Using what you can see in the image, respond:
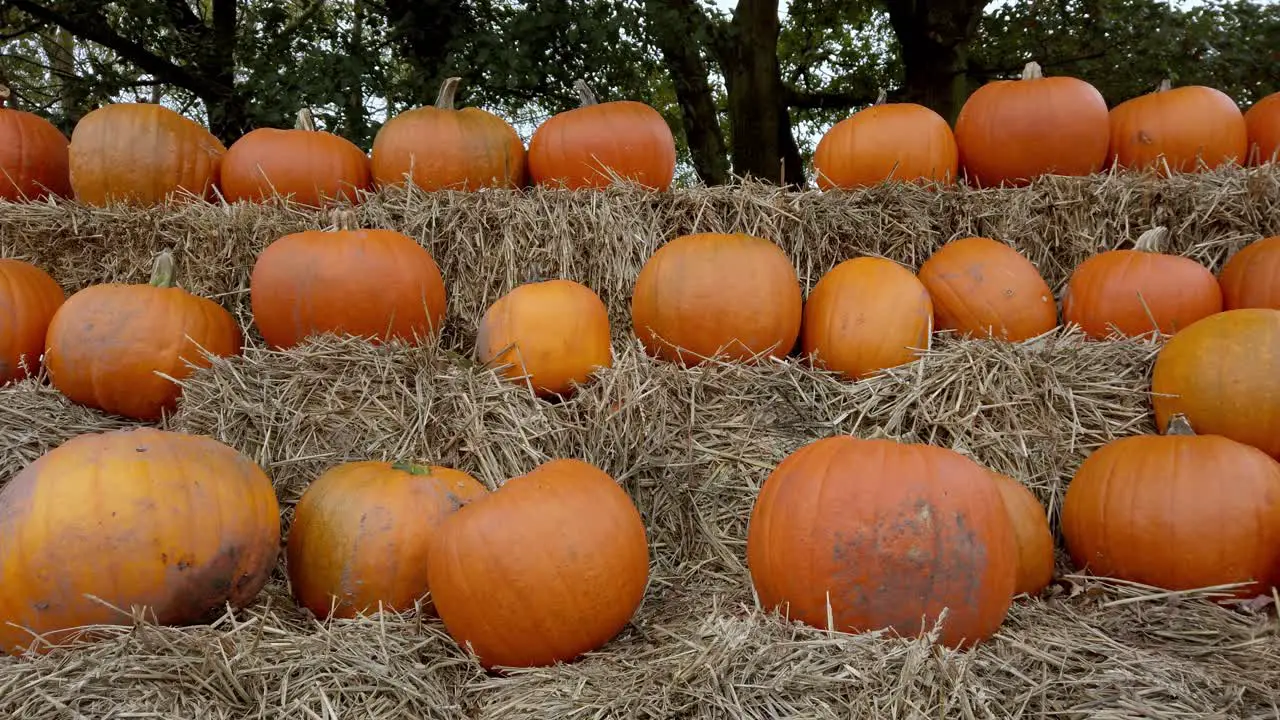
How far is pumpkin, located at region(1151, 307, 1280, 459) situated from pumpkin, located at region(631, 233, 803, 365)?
1.14 metres

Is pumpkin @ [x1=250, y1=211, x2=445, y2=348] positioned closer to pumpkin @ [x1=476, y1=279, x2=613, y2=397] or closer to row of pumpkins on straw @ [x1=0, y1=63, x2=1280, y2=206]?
pumpkin @ [x1=476, y1=279, x2=613, y2=397]

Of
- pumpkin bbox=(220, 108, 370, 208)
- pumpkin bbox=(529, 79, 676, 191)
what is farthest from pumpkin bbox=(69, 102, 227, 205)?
pumpkin bbox=(529, 79, 676, 191)

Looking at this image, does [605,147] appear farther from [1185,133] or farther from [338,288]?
[1185,133]

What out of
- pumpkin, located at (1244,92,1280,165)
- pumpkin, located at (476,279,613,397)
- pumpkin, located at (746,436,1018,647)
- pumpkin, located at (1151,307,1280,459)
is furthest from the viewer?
pumpkin, located at (1244,92,1280,165)

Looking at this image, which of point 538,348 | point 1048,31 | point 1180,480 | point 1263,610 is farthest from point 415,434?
point 1048,31

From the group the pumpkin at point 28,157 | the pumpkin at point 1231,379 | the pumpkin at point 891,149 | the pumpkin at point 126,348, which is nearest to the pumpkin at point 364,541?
the pumpkin at point 126,348

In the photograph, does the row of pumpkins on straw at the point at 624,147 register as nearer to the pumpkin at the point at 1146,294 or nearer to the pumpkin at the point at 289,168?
the pumpkin at the point at 289,168

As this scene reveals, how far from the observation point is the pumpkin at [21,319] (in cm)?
302

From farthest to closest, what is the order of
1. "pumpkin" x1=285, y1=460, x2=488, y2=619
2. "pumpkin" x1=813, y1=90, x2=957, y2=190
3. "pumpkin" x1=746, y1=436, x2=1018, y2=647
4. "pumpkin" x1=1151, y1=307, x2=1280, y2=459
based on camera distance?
"pumpkin" x1=813, y1=90, x2=957, y2=190 → "pumpkin" x1=1151, y1=307, x2=1280, y2=459 → "pumpkin" x1=285, y1=460, x2=488, y2=619 → "pumpkin" x1=746, y1=436, x2=1018, y2=647

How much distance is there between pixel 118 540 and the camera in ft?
5.98

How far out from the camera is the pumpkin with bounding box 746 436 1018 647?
70.6 inches

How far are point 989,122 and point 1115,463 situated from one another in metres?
1.94

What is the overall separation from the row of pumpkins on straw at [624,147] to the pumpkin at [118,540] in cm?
191

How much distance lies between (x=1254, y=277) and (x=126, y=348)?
3753mm
